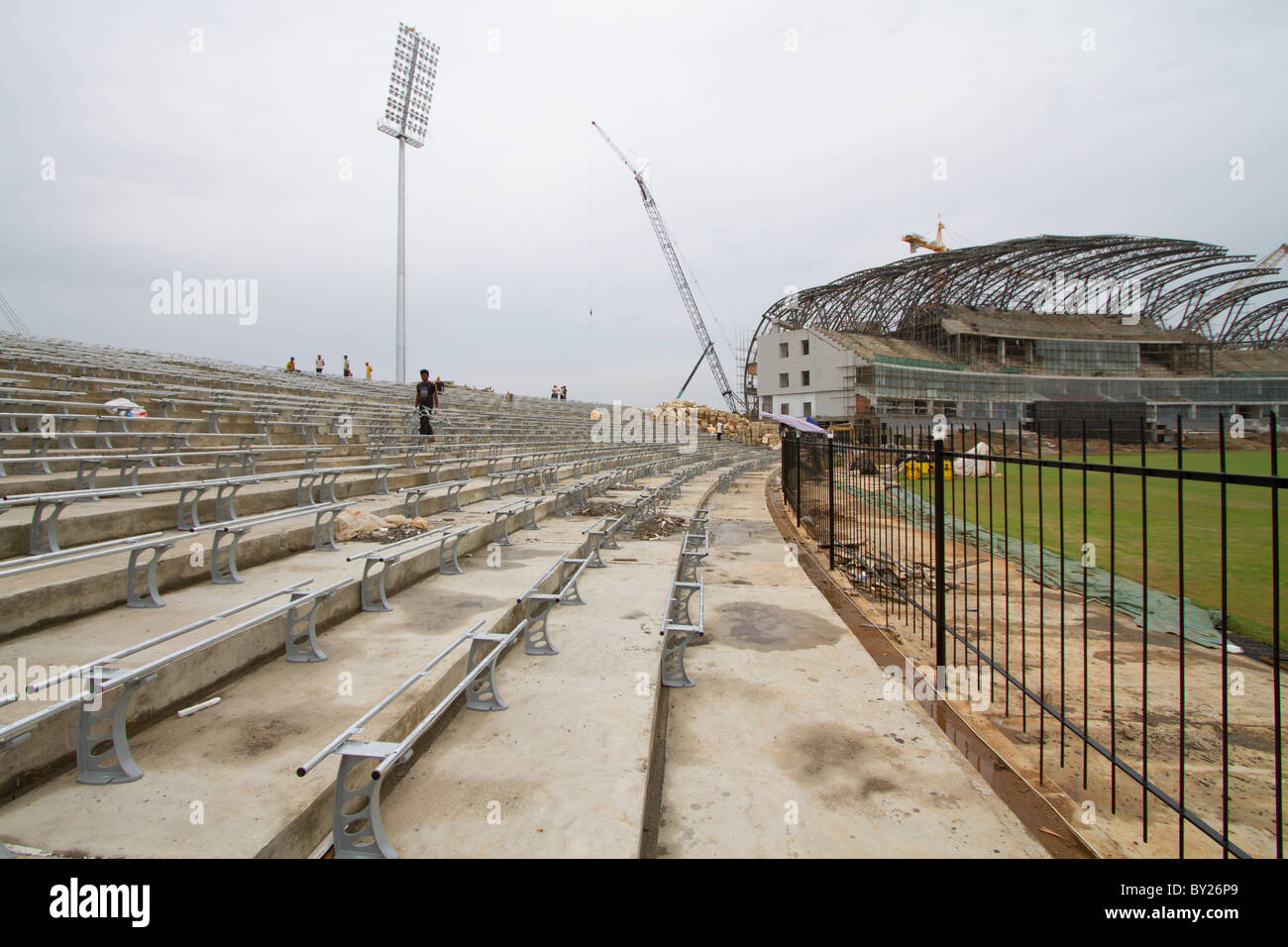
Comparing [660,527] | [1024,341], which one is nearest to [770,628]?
[660,527]

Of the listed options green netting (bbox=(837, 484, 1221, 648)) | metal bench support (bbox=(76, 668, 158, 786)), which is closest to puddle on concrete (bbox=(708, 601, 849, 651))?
green netting (bbox=(837, 484, 1221, 648))

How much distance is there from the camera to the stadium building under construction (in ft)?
174

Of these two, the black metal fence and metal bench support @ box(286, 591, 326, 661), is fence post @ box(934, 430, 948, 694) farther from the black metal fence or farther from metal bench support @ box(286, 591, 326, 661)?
metal bench support @ box(286, 591, 326, 661)

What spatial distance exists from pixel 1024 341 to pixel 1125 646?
68.4m

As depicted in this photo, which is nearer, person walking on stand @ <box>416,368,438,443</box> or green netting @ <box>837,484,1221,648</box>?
green netting @ <box>837,484,1221,648</box>

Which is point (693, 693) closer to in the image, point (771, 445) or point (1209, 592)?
point (1209, 592)

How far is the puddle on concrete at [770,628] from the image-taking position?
19.0ft

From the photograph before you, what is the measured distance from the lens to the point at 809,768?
360 cm

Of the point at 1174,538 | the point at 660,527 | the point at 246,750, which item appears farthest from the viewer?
the point at 660,527

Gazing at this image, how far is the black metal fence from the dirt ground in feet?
0.05

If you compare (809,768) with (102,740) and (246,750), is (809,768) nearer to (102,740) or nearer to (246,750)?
(246,750)

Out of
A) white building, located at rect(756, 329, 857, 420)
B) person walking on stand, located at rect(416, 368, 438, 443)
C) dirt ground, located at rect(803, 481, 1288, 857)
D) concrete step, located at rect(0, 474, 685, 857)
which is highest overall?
white building, located at rect(756, 329, 857, 420)
